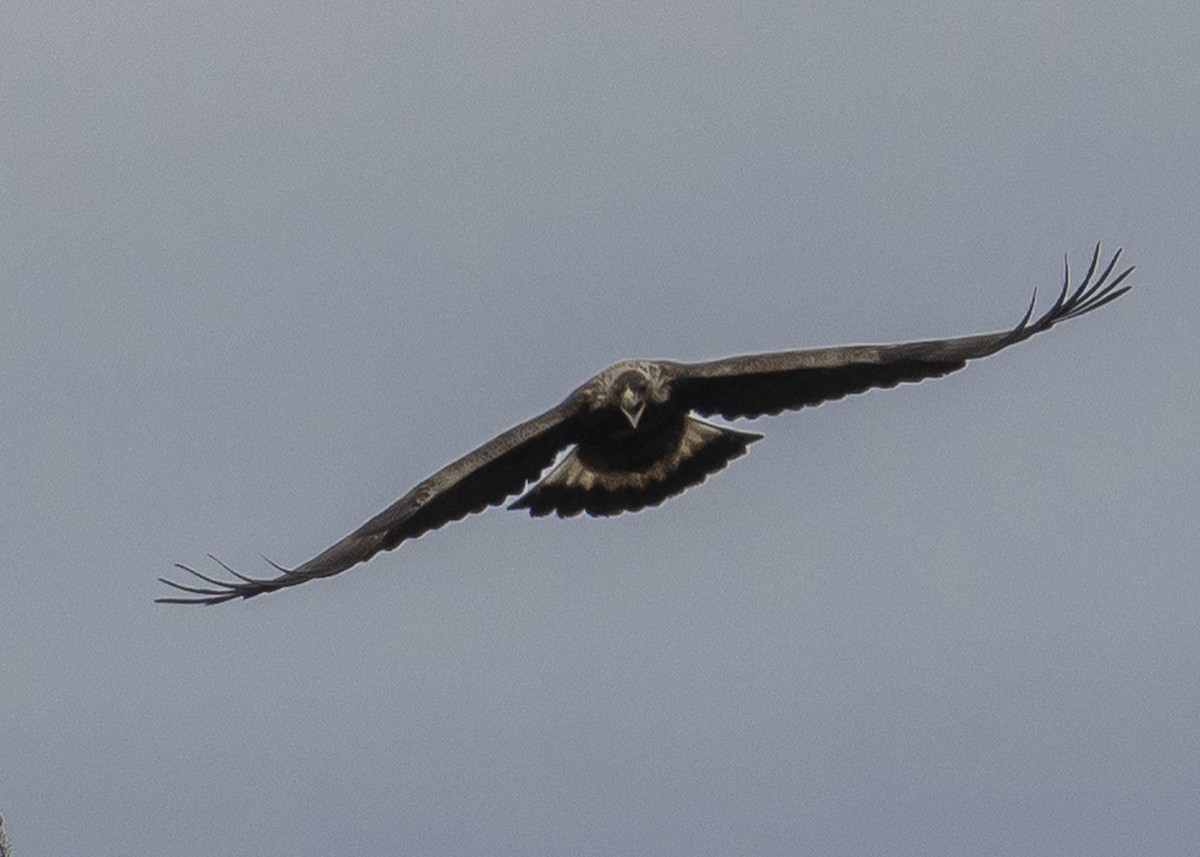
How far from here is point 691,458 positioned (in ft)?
65.2

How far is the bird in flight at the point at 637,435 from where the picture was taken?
18922 mm

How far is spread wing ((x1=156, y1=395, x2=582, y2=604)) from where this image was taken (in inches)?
734

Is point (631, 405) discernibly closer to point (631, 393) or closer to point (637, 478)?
→ point (631, 393)

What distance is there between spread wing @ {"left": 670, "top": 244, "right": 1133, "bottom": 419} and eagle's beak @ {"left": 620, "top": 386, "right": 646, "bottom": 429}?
33cm

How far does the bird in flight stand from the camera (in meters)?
18.9

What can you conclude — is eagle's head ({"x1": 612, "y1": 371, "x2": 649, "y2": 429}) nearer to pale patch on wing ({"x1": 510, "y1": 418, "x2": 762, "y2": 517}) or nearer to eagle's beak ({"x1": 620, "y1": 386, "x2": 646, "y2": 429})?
eagle's beak ({"x1": 620, "y1": 386, "x2": 646, "y2": 429})

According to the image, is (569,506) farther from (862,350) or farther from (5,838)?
(5,838)

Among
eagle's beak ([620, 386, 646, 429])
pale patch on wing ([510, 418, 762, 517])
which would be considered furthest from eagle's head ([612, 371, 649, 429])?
pale patch on wing ([510, 418, 762, 517])

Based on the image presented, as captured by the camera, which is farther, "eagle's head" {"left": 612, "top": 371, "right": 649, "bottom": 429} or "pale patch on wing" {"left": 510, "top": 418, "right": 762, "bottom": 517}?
"pale patch on wing" {"left": 510, "top": 418, "right": 762, "bottom": 517}

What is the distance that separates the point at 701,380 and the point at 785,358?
0.61m

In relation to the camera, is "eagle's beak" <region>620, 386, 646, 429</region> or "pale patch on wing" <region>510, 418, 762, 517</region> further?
"pale patch on wing" <region>510, 418, 762, 517</region>

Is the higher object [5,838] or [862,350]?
[862,350]

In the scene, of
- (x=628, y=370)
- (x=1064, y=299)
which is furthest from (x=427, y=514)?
(x=1064, y=299)

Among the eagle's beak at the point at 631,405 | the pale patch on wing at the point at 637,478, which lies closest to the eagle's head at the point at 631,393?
the eagle's beak at the point at 631,405
